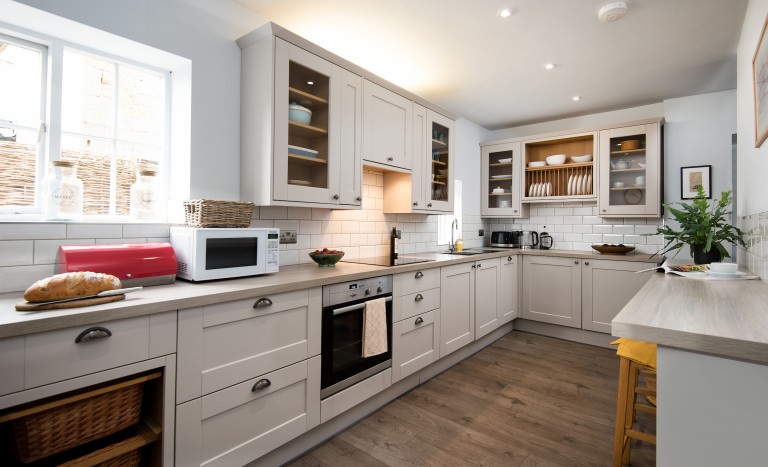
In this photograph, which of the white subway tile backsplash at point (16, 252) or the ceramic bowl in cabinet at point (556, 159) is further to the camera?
the ceramic bowl in cabinet at point (556, 159)

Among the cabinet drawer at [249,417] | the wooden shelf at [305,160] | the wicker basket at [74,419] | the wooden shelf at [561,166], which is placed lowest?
the cabinet drawer at [249,417]

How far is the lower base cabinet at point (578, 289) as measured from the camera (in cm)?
367

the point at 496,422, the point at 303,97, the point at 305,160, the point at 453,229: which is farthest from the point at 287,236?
the point at 453,229

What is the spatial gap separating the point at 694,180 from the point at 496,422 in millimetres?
3296

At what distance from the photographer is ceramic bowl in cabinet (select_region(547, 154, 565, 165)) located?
438cm

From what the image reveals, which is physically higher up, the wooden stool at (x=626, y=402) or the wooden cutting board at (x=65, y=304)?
the wooden cutting board at (x=65, y=304)

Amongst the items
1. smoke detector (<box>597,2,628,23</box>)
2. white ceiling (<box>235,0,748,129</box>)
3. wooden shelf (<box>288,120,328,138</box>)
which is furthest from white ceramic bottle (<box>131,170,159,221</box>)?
smoke detector (<box>597,2,628,23</box>)

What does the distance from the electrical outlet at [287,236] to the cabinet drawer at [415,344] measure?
0.92 metres

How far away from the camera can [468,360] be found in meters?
3.40

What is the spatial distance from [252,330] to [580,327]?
11.5 ft

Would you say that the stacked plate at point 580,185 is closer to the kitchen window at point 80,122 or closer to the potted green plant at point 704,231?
the potted green plant at point 704,231

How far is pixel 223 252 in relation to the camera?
186cm

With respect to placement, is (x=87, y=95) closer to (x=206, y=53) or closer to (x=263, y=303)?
(x=206, y=53)

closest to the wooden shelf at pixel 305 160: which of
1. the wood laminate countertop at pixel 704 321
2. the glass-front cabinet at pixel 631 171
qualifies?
the wood laminate countertop at pixel 704 321
